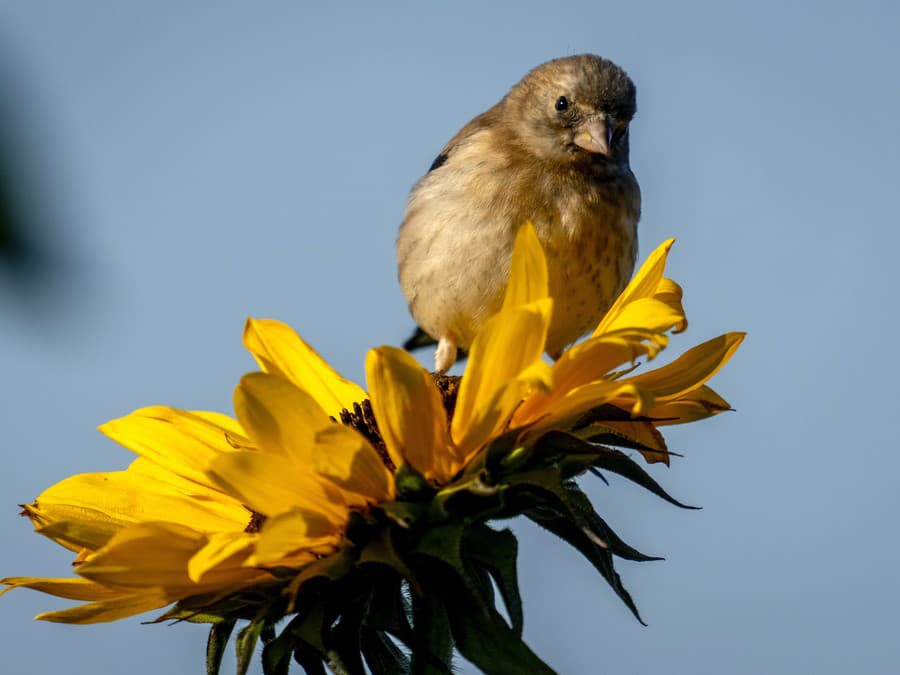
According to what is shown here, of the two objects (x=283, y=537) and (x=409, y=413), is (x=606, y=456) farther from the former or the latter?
(x=283, y=537)

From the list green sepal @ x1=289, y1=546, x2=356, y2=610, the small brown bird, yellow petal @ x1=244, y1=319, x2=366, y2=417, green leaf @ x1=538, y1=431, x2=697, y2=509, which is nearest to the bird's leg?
the small brown bird

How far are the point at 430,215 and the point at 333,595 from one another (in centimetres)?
275

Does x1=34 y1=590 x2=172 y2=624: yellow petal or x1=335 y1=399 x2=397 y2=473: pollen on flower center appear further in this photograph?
x1=335 y1=399 x2=397 y2=473: pollen on flower center

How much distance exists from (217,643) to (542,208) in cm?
255

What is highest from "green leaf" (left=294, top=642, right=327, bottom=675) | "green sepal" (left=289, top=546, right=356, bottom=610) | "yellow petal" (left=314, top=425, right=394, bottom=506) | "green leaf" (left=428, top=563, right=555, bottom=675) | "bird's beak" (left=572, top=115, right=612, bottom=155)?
"bird's beak" (left=572, top=115, right=612, bottom=155)

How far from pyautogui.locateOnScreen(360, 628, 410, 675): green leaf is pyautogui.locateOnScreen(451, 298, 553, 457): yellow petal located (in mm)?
351

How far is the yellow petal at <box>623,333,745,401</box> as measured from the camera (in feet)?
6.49

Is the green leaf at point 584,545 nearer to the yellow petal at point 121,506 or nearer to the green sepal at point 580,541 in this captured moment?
the green sepal at point 580,541

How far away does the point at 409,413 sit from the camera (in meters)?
1.73

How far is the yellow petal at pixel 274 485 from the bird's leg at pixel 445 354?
2839 millimetres

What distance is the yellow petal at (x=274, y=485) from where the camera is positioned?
1.63 metres

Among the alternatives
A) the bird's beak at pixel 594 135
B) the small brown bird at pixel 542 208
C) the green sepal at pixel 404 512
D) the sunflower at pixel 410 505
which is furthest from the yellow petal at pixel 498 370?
the bird's beak at pixel 594 135

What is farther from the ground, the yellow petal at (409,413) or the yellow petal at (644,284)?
the yellow petal at (644,284)

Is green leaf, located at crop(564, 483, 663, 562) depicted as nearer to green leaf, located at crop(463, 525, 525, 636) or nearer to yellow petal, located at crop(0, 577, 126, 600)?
green leaf, located at crop(463, 525, 525, 636)
